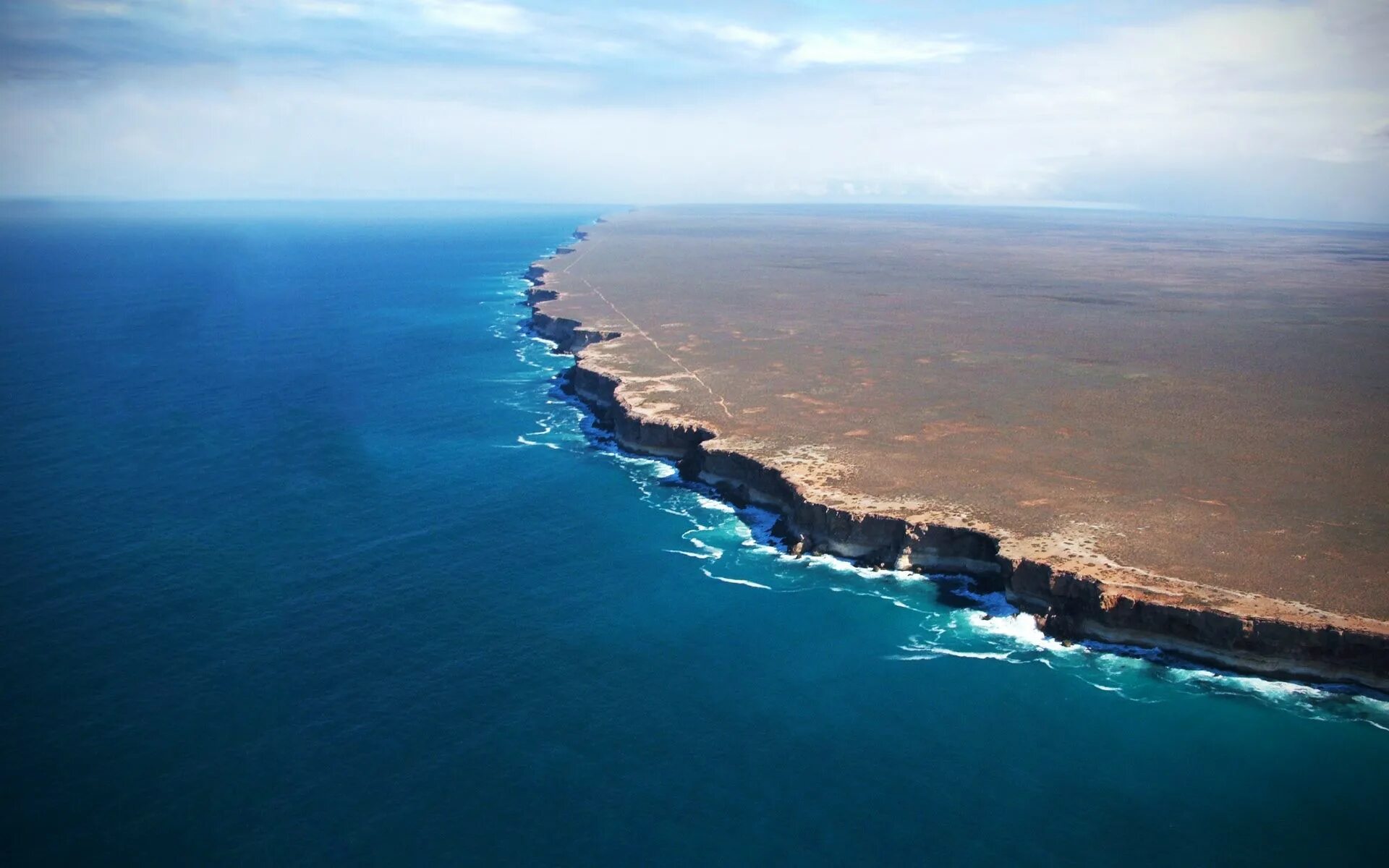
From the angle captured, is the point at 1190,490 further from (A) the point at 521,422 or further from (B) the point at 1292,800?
(A) the point at 521,422

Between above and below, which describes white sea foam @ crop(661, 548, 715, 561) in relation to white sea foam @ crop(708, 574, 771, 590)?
above

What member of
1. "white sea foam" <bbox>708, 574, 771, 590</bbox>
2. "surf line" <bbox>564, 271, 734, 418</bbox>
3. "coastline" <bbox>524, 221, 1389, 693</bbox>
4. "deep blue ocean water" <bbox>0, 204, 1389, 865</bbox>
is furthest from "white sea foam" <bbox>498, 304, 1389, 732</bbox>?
"surf line" <bbox>564, 271, 734, 418</bbox>

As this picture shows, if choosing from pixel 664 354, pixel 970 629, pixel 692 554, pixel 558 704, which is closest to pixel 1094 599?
pixel 970 629

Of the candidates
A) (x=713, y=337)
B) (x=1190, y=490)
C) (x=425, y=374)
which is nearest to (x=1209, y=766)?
(x=1190, y=490)

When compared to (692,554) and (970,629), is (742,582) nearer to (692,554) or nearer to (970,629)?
(692,554)

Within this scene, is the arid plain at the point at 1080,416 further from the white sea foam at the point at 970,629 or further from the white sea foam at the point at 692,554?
the white sea foam at the point at 692,554

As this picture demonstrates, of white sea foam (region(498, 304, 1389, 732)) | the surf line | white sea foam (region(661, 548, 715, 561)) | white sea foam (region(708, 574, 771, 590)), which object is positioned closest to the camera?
white sea foam (region(498, 304, 1389, 732))

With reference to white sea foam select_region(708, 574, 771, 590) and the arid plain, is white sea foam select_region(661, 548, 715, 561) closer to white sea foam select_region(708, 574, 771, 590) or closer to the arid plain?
white sea foam select_region(708, 574, 771, 590)
